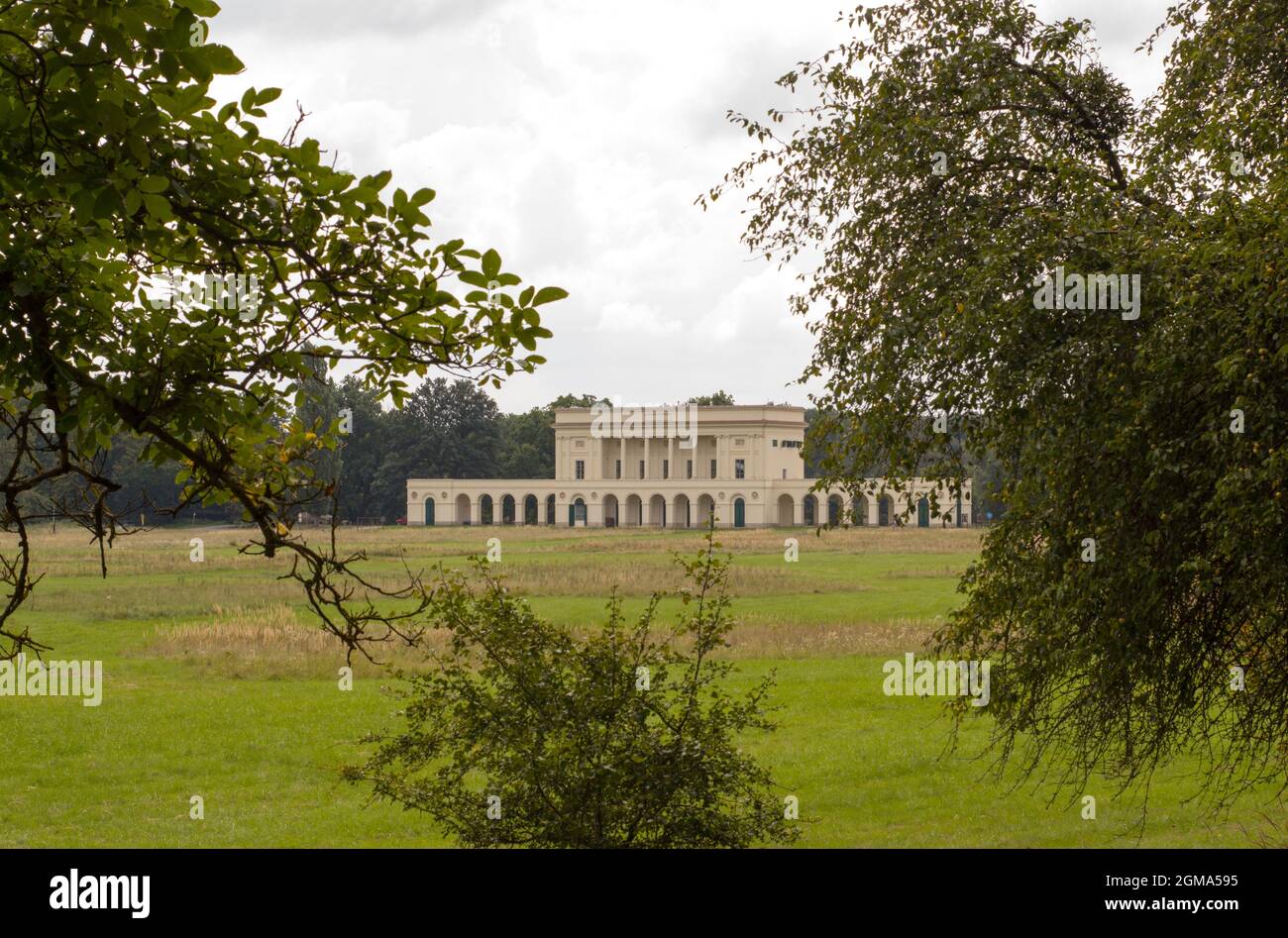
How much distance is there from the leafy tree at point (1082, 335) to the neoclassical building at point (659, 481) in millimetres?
73152

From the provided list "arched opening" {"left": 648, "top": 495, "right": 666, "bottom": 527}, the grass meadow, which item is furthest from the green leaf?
"arched opening" {"left": 648, "top": 495, "right": 666, "bottom": 527}

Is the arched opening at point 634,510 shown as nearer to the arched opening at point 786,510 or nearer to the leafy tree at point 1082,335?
the arched opening at point 786,510

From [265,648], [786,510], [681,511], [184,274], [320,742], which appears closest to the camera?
[184,274]

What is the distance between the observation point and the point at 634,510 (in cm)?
9112

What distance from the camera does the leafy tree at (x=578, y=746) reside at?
24.0 feet

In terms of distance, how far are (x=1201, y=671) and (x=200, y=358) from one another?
6687 mm

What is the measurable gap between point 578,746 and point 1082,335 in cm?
391

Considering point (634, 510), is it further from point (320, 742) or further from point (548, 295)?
point (548, 295)

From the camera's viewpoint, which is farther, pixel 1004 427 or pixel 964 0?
pixel 964 0

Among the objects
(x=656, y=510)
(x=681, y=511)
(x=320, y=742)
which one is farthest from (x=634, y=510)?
(x=320, y=742)

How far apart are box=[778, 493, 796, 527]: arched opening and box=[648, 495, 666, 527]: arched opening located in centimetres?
838
